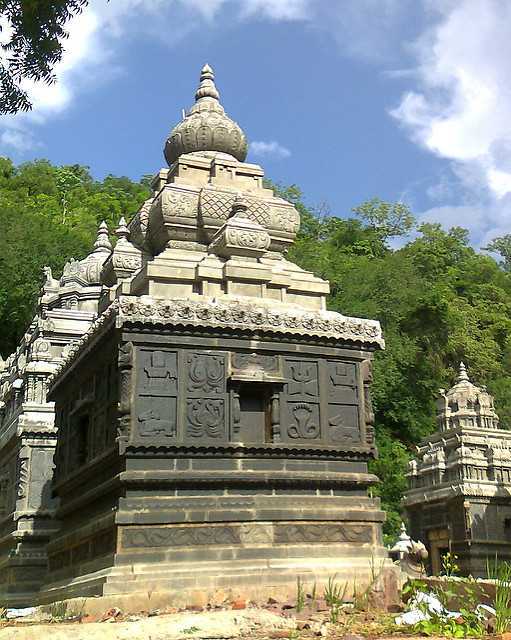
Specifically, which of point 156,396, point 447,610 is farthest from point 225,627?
point 156,396

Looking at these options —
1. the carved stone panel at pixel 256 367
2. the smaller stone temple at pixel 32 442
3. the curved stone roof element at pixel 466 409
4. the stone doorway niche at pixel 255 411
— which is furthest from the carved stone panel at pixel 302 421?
the curved stone roof element at pixel 466 409

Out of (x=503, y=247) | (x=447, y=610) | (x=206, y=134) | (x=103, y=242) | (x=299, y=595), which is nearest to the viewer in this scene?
(x=447, y=610)

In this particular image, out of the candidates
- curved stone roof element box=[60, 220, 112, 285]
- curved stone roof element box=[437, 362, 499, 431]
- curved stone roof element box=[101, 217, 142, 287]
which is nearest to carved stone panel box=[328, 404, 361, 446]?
curved stone roof element box=[101, 217, 142, 287]

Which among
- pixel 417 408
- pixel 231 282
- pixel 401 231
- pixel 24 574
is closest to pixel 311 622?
pixel 231 282

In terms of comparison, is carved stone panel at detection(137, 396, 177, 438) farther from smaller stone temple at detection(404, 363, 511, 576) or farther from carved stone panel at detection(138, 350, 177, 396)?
smaller stone temple at detection(404, 363, 511, 576)

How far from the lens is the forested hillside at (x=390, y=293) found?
37.2m

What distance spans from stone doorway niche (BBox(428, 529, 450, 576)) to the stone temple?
13773 millimetres

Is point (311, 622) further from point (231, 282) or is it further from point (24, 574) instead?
point (24, 574)

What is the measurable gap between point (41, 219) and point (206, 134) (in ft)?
94.6

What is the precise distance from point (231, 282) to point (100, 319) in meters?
2.08

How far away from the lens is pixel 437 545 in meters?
24.8

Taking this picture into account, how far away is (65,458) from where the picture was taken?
14227 millimetres

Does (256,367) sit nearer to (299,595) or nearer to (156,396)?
(156,396)

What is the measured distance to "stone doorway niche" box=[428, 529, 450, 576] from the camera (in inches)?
958
